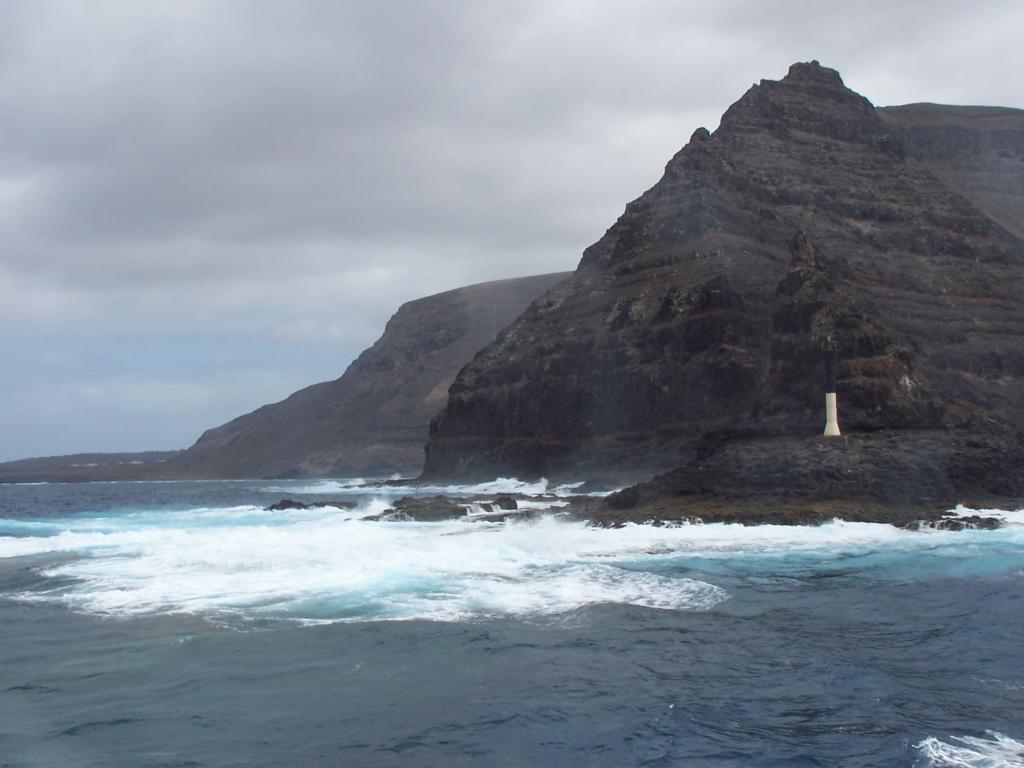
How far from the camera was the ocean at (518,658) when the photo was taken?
881 centimetres

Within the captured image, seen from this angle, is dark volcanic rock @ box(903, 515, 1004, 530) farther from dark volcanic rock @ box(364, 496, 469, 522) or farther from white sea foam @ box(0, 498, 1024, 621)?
dark volcanic rock @ box(364, 496, 469, 522)

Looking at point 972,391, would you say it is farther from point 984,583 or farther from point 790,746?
point 790,746

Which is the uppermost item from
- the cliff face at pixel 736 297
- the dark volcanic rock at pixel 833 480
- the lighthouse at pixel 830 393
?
the cliff face at pixel 736 297

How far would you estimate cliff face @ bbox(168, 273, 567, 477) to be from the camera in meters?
122

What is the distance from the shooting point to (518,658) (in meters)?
12.1

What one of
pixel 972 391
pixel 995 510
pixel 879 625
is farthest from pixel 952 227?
pixel 879 625

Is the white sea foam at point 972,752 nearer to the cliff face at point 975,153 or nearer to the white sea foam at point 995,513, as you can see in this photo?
the white sea foam at point 995,513

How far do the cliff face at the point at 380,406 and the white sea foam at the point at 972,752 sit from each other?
355 ft

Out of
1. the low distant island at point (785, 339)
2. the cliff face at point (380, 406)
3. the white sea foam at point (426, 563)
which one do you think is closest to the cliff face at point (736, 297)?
the low distant island at point (785, 339)

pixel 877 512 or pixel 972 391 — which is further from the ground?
pixel 972 391

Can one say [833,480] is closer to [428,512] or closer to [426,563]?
[428,512]

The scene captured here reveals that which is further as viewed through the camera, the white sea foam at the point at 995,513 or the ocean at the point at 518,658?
the white sea foam at the point at 995,513

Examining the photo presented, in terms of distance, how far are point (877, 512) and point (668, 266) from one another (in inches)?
1579

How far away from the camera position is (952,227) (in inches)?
2847
